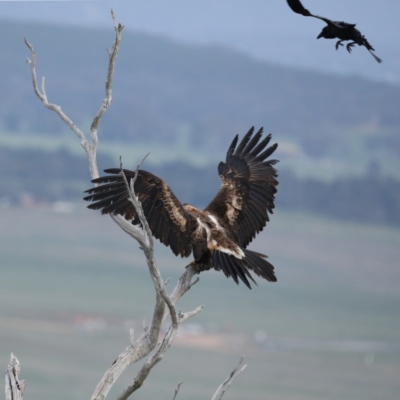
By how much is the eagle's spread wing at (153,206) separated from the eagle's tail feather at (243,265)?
0.87 feet

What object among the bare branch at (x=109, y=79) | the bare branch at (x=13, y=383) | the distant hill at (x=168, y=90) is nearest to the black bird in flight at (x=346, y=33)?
the bare branch at (x=109, y=79)

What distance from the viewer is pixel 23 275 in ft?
130

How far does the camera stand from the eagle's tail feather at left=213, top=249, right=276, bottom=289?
637 centimetres

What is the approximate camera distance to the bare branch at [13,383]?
638cm

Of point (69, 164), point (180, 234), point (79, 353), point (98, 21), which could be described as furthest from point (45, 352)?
point (98, 21)

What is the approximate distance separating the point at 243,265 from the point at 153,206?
0.73 meters

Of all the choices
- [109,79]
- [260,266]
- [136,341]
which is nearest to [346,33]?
[260,266]

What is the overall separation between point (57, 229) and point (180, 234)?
138 ft

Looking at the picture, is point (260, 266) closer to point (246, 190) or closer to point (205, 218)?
point (205, 218)

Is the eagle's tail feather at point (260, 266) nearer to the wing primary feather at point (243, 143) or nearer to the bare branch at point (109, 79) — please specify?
the bare branch at point (109, 79)

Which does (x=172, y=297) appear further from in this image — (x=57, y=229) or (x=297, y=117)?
(x=297, y=117)

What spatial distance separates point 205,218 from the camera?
6910mm

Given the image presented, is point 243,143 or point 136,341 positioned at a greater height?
point 243,143

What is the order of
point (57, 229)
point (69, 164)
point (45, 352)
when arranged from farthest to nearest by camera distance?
1. point (69, 164)
2. point (57, 229)
3. point (45, 352)
